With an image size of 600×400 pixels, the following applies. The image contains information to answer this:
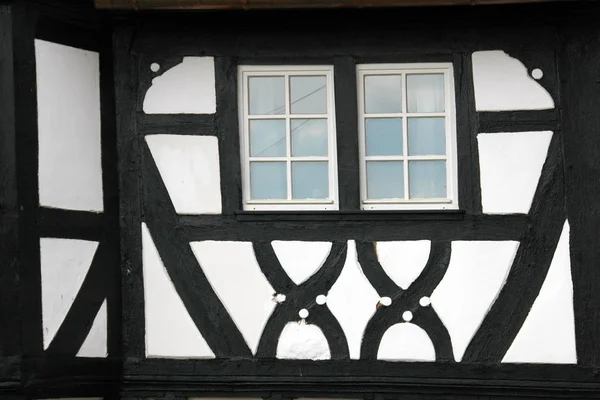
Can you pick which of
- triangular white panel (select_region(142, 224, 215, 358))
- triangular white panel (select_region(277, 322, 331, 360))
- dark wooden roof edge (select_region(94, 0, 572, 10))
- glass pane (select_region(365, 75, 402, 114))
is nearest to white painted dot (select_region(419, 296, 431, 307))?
triangular white panel (select_region(277, 322, 331, 360))

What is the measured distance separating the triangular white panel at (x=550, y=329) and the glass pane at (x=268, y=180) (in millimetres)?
2034

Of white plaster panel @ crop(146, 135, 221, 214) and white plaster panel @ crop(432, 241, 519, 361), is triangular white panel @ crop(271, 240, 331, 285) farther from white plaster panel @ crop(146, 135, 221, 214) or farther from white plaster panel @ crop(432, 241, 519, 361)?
white plaster panel @ crop(432, 241, 519, 361)

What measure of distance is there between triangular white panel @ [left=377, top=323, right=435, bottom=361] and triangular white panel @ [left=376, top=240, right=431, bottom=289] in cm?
32

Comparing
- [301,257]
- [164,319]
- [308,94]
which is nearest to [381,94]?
[308,94]

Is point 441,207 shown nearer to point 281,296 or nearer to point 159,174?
point 281,296

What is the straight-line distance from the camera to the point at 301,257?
27.3 ft

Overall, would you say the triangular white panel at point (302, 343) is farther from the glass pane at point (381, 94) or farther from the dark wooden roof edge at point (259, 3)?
the dark wooden roof edge at point (259, 3)

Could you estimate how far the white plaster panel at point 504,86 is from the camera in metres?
8.34

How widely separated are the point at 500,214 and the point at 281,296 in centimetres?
170

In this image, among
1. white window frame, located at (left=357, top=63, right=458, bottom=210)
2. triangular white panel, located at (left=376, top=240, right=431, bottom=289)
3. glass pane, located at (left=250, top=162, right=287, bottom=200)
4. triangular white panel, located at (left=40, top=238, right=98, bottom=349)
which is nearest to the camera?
triangular white panel, located at (left=40, top=238, right=98, bottom=349)

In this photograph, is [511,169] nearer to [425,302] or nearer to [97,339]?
[425,302]

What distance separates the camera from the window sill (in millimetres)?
8266

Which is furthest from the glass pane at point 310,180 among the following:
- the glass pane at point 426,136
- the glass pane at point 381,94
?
the glass pane at point 426,136

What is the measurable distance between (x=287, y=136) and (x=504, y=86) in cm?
165
